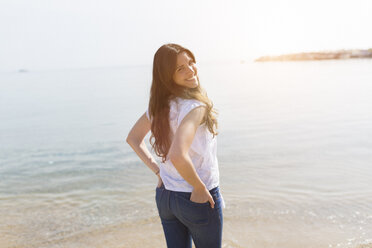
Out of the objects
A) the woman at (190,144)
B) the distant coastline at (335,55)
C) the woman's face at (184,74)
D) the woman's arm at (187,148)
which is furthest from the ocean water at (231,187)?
the distant coastline at (335,55)

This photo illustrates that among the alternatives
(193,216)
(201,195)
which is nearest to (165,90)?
(201,195)

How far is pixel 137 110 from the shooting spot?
1795 cm

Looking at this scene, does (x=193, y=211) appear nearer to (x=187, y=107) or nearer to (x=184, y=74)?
(x=187, y=107)

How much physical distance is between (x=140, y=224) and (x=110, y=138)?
20.8 feet

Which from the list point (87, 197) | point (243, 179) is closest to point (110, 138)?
point (87, 197)

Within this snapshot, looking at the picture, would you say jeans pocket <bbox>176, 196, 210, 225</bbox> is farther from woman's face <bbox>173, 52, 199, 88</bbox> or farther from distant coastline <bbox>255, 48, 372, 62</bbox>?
distant coastline <bbox>255, 48, 372, 62</bbox>

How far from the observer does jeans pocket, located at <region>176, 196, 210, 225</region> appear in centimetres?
213

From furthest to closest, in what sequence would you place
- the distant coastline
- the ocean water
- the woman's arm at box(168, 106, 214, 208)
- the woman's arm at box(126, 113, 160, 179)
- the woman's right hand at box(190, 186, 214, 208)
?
the distant coastline < the ocean water < the woman's arm at box(126, 113, 160, 179) < the woman's right hand at box(190, 186, 214, 208) < the woman's arm at box(168, 106, 214, 208)

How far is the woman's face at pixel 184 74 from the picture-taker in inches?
85.4

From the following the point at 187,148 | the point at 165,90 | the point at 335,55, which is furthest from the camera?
the point at 335,55

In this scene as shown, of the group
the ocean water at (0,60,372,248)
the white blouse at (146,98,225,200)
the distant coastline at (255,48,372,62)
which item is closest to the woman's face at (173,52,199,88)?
the white blouse at (146,98,225,200)

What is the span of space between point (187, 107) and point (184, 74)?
25cm

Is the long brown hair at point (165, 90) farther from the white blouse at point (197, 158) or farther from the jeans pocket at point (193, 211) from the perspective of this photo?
the jeans pocket at point (193, 211)

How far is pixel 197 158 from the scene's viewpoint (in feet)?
7.06
